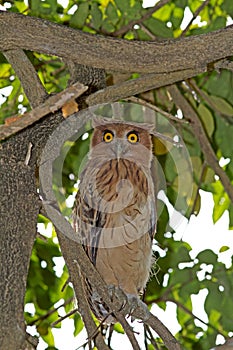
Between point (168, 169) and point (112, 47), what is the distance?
1.22m

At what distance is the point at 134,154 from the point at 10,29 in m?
1.14

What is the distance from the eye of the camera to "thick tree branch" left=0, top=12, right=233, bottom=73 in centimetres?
140

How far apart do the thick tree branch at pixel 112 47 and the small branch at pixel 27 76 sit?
183 mm

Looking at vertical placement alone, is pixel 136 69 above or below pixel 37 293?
above

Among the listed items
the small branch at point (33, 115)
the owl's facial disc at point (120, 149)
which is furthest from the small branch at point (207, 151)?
the small branch at point (33, 115)

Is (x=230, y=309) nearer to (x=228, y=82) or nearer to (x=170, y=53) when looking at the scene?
(x=228, y=82)

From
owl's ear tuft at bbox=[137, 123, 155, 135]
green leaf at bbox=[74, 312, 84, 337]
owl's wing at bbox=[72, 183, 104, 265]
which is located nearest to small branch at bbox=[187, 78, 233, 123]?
owl's ear tuft at bbox=[137, 123, 155, 135]

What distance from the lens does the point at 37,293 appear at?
271cm

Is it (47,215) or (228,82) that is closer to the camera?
(47,215)

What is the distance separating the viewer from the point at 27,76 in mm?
1659

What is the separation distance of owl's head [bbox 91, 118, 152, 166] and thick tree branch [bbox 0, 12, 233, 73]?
36.5 inches

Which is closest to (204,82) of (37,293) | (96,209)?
(96,209)

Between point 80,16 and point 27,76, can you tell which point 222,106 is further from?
point 27,76

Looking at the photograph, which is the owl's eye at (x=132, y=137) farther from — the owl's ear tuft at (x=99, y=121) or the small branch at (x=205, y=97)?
the small branch at (x=205, y=97)
